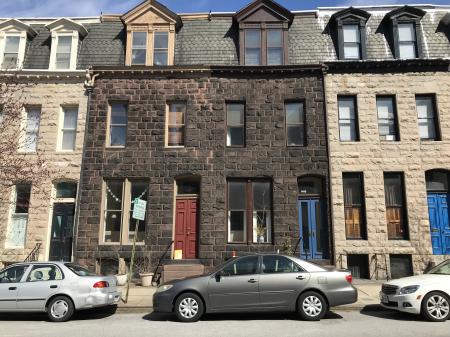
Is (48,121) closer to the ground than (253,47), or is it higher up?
closer to the ground

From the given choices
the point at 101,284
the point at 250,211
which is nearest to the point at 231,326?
the point at 101,284

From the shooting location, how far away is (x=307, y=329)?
8367 millimetres

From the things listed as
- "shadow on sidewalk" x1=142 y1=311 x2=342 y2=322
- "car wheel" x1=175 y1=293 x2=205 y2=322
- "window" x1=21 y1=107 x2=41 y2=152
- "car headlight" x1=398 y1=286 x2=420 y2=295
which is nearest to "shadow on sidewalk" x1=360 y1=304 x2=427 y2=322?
"car headlight" x1=398 y1=286 x2=420 y2=295

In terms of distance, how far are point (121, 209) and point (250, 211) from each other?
5.09 meters

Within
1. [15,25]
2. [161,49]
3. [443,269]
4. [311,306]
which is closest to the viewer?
[311,306]

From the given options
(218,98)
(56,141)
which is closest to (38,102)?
(56,141)

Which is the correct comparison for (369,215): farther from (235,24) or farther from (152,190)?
(235,24)

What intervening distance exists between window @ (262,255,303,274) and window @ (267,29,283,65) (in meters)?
9.83

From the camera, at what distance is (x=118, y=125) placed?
16.9m

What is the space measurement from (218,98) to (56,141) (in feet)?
22.4

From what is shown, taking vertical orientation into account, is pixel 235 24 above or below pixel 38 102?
above

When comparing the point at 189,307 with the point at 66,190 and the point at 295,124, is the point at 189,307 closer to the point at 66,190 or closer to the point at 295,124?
the point at 66,190

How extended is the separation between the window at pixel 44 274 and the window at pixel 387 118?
12.6m

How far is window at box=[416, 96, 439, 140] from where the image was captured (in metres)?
16.2
